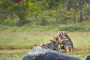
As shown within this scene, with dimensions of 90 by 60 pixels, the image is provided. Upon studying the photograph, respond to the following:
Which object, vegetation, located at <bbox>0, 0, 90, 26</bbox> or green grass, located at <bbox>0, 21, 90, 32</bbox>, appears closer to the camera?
green grass, located at <bbox>0, 21, 90, 32</bbox>

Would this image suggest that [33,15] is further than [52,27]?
Yes

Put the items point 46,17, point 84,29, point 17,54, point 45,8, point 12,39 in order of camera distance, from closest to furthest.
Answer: point 17,54, point 12,39, point 84,29, point 46,17, point 45,8

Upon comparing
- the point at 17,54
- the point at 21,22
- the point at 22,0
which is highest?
the point at 22,0

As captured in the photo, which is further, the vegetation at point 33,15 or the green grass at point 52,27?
the vegetation at point 33,15

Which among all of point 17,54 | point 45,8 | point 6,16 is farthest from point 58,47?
point 45,8

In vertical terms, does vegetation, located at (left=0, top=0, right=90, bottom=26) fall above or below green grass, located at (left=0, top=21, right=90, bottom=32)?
above

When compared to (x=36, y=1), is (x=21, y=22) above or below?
below

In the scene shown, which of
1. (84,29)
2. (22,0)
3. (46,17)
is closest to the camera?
(84,29)

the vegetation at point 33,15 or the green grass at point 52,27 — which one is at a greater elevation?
the vegetation at point 33,15

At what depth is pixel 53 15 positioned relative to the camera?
23.5 m

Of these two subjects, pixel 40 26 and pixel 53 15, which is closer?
pixel 40 26

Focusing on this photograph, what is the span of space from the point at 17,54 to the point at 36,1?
17305 mm

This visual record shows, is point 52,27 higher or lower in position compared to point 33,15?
lower

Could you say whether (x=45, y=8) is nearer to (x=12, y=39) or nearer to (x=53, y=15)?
(x=53, y=15)
